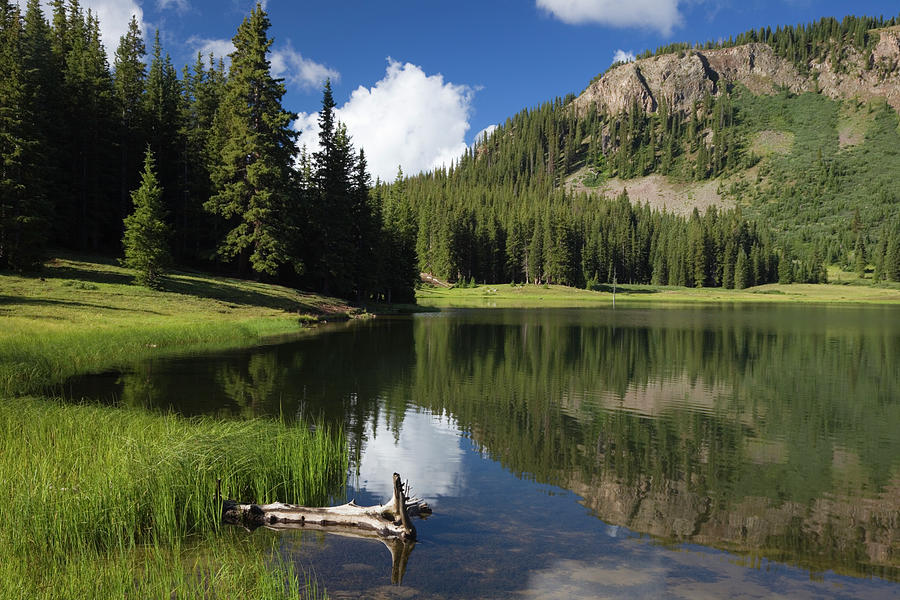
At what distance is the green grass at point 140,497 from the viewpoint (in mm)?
6824

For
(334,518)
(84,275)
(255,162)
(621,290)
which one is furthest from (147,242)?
(621,290)

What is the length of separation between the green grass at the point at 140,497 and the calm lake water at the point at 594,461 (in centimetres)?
116

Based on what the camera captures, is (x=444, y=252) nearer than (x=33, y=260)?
No

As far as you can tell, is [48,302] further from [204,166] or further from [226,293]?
[204,166]

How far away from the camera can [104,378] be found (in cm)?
2239

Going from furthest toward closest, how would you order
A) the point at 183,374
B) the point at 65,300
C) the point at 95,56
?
the point at 95,56 < the point at 65,300 < the point at 183,374

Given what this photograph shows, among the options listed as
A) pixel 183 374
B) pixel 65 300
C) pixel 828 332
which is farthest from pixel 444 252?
pixel 183 374

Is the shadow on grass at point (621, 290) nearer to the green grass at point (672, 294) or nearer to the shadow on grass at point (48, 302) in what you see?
the green grass at point (672, 294)

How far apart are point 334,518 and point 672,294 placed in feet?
501

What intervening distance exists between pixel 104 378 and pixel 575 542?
2013 cm

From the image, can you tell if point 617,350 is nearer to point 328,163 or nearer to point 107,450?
point 107,450

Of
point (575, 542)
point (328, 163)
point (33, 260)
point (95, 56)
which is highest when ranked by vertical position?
point (95, 56)

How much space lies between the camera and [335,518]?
9.45m

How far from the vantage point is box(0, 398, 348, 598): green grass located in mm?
6824
